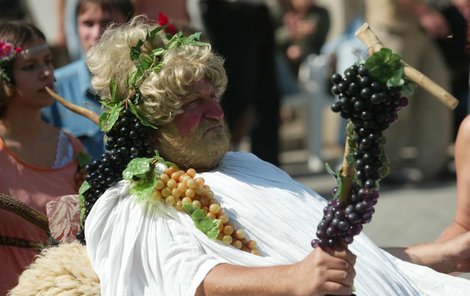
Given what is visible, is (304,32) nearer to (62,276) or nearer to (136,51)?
(136,51)

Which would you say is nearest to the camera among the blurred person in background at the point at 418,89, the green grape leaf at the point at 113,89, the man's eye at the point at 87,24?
the green grape leaf at the point at 113,89

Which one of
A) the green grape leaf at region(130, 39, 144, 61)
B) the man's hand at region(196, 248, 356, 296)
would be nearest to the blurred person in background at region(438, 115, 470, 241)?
the man's hand at region(196, 248, 356, 296)

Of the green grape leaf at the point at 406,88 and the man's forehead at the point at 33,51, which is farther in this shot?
the man's forehead at the point at 33,51

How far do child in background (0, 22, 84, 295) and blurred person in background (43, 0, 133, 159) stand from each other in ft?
1.96

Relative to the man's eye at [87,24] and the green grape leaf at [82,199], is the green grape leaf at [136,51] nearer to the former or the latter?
the green grape leaf at [82,199]

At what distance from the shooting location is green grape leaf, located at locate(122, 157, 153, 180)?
402 cm

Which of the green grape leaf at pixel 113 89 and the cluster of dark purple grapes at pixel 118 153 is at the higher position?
the green grape leaf at pixel 113 89

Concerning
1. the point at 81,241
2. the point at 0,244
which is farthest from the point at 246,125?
the point at 81,241

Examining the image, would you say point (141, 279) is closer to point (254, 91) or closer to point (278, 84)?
point (254, 91)

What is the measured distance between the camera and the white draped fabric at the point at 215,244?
12.8 feet

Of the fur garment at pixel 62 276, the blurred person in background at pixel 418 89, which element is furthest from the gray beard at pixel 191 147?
the blurred person in background at pixel 418 89

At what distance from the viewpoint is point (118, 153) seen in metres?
4.18

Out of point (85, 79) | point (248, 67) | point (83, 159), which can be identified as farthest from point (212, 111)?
point (248, 67)

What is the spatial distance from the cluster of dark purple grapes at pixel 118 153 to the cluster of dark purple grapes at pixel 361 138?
3.24 ft
